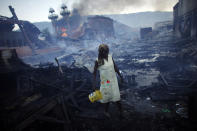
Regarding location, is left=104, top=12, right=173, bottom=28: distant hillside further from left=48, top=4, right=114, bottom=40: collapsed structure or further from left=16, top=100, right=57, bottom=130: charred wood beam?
left=16, top=100, right=57, bottom=130: charred wood beam

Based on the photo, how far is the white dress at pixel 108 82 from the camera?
3.22m

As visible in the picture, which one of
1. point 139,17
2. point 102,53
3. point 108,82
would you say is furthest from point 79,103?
point 139,17

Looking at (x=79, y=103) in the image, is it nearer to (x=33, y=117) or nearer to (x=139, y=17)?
(x=33, y=117)

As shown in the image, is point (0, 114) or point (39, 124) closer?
point (39, 124)

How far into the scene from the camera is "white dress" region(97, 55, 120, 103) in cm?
322

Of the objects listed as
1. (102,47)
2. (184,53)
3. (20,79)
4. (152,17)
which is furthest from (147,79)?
(152,17)

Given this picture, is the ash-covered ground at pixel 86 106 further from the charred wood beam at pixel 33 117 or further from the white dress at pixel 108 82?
the white dress at pixel 108 82

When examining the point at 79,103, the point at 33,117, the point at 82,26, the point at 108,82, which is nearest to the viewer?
the point at 33,117

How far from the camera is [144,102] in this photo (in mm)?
4703

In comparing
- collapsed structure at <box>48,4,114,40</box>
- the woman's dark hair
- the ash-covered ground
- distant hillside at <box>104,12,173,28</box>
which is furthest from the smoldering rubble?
distant hillside at <box>104,12,173,28</box>

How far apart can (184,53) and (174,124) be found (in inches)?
265

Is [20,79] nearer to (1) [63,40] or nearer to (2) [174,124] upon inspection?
(2) [174,124]

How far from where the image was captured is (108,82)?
327cm

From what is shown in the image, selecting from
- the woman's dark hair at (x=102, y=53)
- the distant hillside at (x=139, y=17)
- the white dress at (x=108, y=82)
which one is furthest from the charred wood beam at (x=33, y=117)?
the distant hillside at (x=139, y=17)
